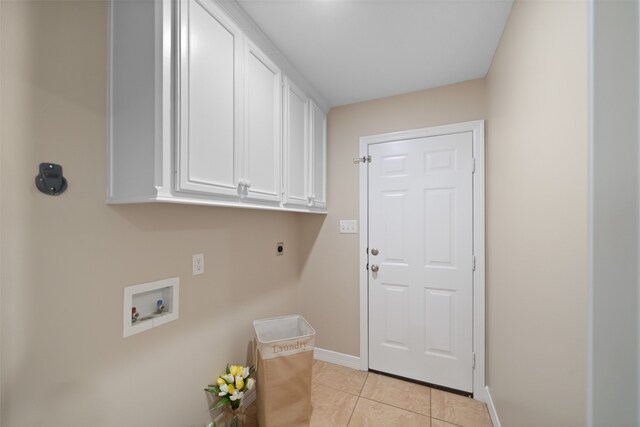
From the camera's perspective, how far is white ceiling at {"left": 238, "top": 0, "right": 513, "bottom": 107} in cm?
129

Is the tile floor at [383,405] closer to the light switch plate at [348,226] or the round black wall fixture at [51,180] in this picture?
the light switch plate at [348,226]

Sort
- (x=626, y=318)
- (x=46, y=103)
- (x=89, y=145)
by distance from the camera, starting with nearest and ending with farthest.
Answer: (x=626, y=318) → (x=46, y=103) → (x=89, y=145)

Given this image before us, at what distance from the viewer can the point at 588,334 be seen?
677 millimetres

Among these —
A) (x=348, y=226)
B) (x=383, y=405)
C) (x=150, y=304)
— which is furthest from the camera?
(x=348, y=226)

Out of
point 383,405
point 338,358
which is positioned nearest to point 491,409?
point 383,405

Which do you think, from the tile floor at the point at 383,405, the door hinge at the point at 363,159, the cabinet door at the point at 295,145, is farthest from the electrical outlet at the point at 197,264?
the door hinge at the point at 363,159

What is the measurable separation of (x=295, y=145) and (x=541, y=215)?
57.0 inches

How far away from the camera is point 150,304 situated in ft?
4.07

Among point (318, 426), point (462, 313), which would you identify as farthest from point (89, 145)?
point (462, 313)

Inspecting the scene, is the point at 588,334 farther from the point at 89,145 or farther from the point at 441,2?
the point at 89,145

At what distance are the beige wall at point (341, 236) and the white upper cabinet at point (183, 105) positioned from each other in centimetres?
107

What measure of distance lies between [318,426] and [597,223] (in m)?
1.80

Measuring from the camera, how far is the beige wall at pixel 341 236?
7.31ft

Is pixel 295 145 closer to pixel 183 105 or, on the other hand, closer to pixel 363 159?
pixel 363 159
